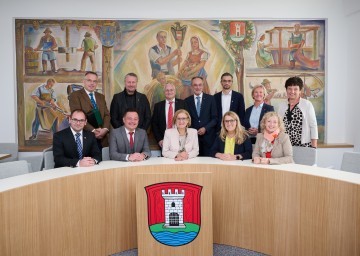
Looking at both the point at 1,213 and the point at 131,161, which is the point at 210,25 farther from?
the point at 1,213

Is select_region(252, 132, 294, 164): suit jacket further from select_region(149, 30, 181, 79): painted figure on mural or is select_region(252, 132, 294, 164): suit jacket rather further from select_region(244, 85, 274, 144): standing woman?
select_region(149, 30, 181, 79): painted figure on mural

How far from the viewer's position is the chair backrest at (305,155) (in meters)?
4.27

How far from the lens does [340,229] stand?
2936mm

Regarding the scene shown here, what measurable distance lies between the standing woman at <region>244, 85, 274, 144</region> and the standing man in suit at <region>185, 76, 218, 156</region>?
448 mm

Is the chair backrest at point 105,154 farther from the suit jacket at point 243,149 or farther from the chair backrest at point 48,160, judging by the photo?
the suit jacket at point 243,149

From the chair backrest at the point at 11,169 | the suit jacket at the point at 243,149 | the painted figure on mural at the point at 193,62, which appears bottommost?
the chair backrest at the point at 11,169

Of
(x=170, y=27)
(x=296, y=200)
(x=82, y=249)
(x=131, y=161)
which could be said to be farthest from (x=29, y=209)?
(x=170, y=27)

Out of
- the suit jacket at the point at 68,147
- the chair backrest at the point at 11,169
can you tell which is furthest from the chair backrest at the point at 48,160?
the chair backrest at the point at 11,169

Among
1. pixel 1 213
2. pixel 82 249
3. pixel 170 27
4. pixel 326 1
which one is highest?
pixel 326 1

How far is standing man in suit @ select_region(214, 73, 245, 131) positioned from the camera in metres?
5.81

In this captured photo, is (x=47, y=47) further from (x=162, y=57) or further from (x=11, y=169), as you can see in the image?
(x=11, y=169)

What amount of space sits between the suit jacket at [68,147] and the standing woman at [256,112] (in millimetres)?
2035

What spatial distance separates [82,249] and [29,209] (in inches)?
28.0

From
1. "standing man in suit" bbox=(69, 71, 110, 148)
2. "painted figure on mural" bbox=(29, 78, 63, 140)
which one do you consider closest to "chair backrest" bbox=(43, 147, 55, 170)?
"standing man in suit" bbox=(69, 71, 110, 148)
